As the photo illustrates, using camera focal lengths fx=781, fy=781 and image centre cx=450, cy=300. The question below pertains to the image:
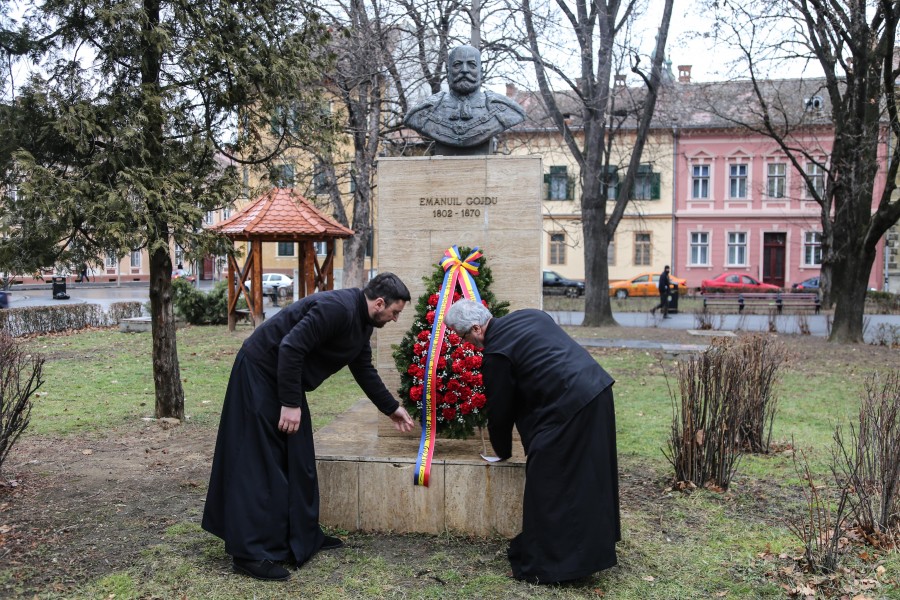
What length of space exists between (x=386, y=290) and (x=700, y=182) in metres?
38.7

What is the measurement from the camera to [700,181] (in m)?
40.2

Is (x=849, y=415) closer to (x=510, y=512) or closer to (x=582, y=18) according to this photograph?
(x=510, y=512)

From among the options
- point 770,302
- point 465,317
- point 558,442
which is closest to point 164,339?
point 465,317

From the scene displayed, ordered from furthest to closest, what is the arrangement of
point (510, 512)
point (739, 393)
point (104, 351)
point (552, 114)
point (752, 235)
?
point (752, 235), point (552, 114), point (104, 351), point (739, 393), point (510, 512)

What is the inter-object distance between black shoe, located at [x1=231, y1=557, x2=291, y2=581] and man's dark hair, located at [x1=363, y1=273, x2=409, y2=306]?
1537 mm

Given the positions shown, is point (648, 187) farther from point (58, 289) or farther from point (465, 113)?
point (465, 113)

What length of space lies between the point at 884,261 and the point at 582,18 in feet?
87.9

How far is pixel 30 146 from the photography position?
6512 mm

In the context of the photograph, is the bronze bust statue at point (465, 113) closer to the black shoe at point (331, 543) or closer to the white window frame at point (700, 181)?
the black shoe at point (331, 543)

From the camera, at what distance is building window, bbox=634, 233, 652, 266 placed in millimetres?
40469

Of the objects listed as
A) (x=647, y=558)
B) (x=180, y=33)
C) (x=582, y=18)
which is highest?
(x=582, y=18)

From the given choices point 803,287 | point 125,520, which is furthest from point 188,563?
point 803,287

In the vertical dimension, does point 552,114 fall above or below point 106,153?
above

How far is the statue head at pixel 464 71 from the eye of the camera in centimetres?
611
